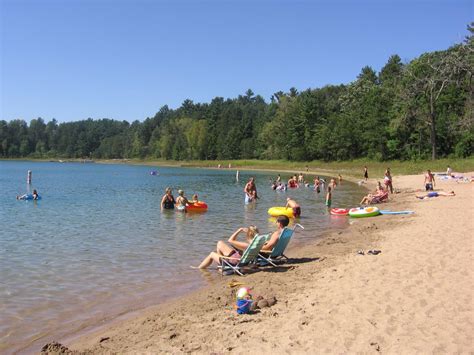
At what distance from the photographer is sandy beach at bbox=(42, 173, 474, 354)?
5.89 metres

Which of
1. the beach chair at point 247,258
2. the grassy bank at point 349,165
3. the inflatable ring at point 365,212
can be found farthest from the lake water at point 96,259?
the grassy bank at point 349,165

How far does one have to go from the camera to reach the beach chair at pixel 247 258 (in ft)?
34.6

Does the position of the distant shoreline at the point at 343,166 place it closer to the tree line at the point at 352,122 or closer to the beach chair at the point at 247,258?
the tree line at the point at 352,122

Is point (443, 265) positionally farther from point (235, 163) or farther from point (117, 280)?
point (235, 163)

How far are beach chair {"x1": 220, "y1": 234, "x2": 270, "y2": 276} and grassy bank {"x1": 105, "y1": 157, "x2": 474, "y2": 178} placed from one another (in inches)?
1582

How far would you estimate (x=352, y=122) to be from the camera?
78.9 meters

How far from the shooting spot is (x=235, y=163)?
104m

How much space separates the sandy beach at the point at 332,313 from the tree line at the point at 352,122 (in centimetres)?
2905

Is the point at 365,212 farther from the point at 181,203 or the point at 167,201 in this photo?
the point at 167,201

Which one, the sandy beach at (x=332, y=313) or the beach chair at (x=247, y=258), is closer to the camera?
the sandy beach at (x=332, y=313)

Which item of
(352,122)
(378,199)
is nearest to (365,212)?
(378,199)

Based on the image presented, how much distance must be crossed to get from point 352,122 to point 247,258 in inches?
2826

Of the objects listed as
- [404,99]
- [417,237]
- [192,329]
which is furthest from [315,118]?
[192,329]

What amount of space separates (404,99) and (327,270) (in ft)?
192
